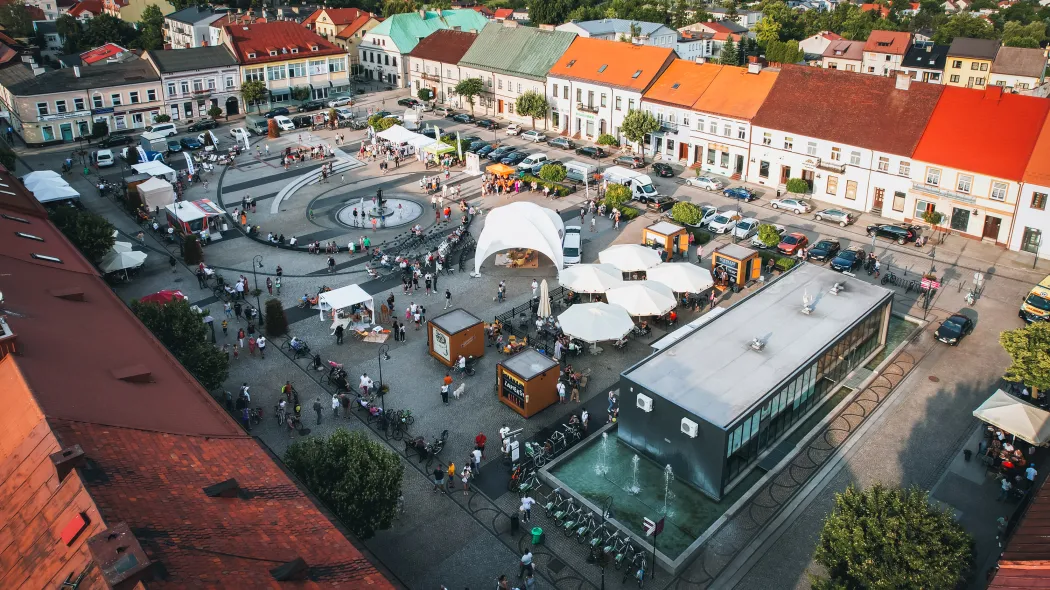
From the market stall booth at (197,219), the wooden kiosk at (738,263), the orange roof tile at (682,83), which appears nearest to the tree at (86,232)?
the market stall booth at (197,219)

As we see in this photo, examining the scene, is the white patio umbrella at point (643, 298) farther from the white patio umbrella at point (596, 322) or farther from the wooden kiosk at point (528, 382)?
the wooden kiosk at point (528, 382)

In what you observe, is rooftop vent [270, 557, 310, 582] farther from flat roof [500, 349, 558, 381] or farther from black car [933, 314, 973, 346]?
black car [933, 314, 973, 346]

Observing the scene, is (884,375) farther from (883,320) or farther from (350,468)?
(350,468)

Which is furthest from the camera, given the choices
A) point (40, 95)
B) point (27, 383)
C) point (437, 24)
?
point (437, 24)

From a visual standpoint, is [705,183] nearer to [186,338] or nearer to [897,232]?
[897,232]

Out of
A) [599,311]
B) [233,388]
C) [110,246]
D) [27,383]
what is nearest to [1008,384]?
[599,311]
